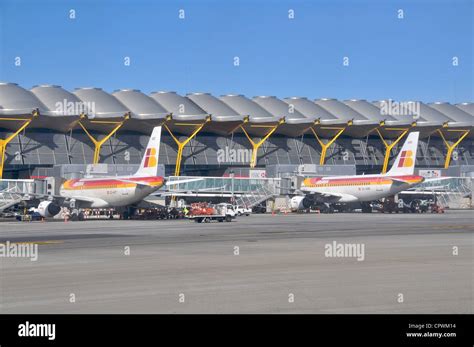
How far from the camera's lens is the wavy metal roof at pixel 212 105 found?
129250 millimetres

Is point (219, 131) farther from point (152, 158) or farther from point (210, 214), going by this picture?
point (210, 214)

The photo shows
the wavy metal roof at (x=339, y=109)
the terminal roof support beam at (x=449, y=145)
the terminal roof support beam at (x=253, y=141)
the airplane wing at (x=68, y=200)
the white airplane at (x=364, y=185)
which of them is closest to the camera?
the airplane wing at (x=68, y=200)

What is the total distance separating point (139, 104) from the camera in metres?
124

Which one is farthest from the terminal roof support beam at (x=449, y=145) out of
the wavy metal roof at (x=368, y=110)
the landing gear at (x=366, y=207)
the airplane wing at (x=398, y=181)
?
the airplane wing at (x=398, y=181)

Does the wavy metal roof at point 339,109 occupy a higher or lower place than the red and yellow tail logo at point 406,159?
higher

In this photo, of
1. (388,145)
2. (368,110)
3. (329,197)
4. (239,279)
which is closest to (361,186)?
(329,197)

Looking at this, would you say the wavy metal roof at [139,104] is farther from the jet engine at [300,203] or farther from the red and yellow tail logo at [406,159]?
the red and yellow tail logo at [406,159]

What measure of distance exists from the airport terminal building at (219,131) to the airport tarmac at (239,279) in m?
78.9

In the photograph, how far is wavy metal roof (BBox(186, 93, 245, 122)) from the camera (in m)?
129

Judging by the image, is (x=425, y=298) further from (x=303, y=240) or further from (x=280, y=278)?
(x=303, y=240)

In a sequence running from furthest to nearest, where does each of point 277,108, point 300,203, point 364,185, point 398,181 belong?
point 277,108, point 300,203, point 364,185, point 398,181

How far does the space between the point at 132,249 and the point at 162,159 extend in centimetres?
9698

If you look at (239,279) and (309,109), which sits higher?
(309,109)

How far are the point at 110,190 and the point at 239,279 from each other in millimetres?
54530
